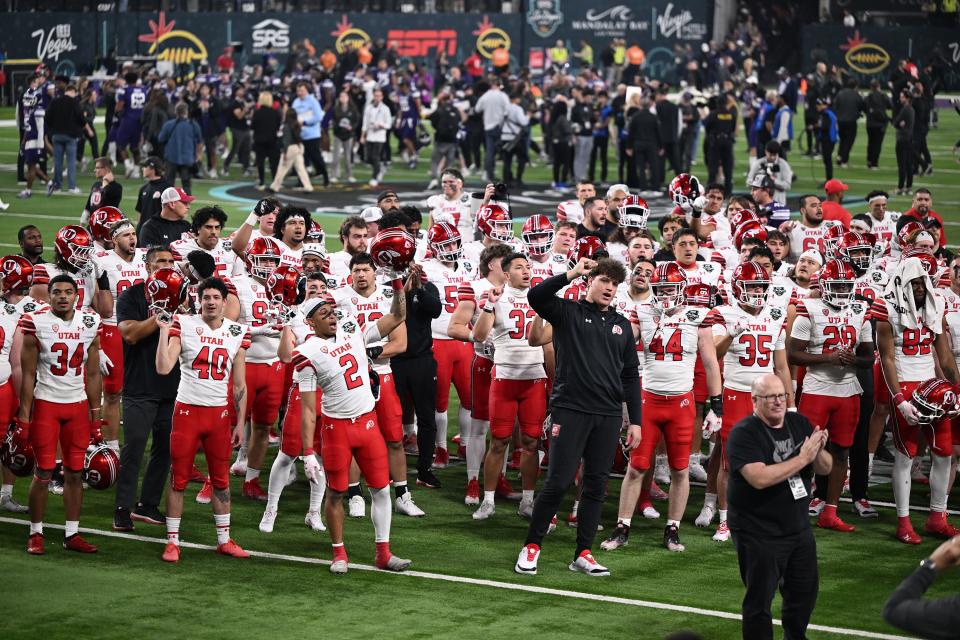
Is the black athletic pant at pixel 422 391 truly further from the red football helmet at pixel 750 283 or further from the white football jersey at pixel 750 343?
the red football helmet at pixel 750 283

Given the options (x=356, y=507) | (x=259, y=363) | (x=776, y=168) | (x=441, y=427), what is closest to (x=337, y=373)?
(x=356, y=507)

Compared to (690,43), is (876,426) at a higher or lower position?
lower

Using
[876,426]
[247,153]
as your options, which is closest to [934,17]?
[247,153]

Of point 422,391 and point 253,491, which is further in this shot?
point 422,391

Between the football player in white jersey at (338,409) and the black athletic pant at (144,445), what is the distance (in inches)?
58.4

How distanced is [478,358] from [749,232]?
133 inches

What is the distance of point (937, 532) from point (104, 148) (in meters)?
24.3

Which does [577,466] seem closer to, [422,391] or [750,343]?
[750,343]

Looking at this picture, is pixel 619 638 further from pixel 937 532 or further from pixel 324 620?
pixel 937 532

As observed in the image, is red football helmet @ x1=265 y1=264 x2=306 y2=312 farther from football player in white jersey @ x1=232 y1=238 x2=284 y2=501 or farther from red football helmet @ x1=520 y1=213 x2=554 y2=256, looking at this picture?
red football helmet @ x1=520 y1=213 x2=554 y2=256

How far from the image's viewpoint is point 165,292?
10000mm

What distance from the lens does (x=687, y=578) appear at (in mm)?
9727

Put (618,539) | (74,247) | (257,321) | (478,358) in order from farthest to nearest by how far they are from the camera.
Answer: (478,358), (257,321), (74,247), (618,539)

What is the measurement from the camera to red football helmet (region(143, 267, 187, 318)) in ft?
32.8
